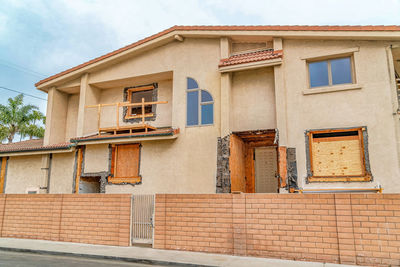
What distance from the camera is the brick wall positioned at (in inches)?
394

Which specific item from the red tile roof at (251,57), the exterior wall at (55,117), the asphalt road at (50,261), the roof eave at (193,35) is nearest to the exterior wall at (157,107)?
the roof eave at (193,35)

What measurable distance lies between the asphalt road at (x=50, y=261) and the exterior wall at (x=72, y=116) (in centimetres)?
859

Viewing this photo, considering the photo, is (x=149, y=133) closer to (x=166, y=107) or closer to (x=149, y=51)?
(x=166, y=107)

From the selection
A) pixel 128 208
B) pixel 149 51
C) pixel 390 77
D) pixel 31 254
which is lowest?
pixel 31 254

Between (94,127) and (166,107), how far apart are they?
394cm

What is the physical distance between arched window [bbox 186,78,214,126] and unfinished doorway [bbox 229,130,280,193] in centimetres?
155

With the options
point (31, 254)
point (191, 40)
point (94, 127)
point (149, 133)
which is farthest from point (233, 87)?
point (31, 254)

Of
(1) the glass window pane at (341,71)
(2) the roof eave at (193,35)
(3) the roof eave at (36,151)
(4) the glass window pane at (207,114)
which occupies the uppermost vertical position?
(2) the roof eave at (193,35)

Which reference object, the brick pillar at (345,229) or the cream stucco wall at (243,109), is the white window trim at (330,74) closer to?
the cream stucco wall at (243,109)

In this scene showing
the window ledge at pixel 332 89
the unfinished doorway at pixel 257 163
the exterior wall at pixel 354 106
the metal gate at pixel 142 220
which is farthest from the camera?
the unfinished doorway at pixel 257 163

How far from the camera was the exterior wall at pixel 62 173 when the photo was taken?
49.5 feet

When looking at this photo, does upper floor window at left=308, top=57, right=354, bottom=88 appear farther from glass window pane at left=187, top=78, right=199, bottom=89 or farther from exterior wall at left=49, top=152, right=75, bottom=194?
exterior wall at left=49, top=152, right=75, bottom=194

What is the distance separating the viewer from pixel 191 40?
46.2ft

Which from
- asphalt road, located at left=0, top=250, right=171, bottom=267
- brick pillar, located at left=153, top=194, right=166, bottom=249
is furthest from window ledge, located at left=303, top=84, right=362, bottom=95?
asphalt road, located at left=0, top=250, right=171, bottom=267
